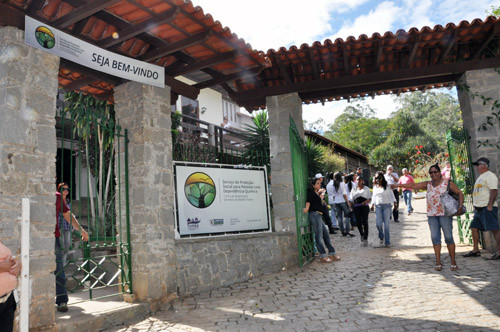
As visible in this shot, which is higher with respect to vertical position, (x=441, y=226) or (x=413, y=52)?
(x=413, y=52)

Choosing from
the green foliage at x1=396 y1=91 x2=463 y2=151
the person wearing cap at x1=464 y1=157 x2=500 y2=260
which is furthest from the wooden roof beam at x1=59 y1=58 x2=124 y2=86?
the green foliage at x1=396 y1=91 x2=463 y2=151

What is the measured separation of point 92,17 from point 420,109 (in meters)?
50.7

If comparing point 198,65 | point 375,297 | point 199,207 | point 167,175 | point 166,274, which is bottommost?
point 375,297

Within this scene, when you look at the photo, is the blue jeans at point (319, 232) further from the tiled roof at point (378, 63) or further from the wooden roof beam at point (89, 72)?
the wooden roof beam at point (89, 72)

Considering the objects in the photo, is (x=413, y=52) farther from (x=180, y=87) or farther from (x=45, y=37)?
(x=45, y=37)

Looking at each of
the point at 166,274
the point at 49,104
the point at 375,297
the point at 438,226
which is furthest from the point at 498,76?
the point at 49,104

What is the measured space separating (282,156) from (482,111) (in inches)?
152

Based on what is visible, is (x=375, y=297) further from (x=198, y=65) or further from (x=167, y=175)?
(x=198, y=65)

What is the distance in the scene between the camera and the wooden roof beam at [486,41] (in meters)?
6.51

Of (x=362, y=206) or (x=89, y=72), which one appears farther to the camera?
(x=362, y=206)

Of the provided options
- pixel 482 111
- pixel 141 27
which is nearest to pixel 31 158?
pixel 141 27

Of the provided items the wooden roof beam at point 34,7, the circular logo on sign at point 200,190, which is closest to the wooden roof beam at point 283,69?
the circular logo on sign at point 200,190

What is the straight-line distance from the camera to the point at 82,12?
167 inches

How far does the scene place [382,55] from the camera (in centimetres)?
738
